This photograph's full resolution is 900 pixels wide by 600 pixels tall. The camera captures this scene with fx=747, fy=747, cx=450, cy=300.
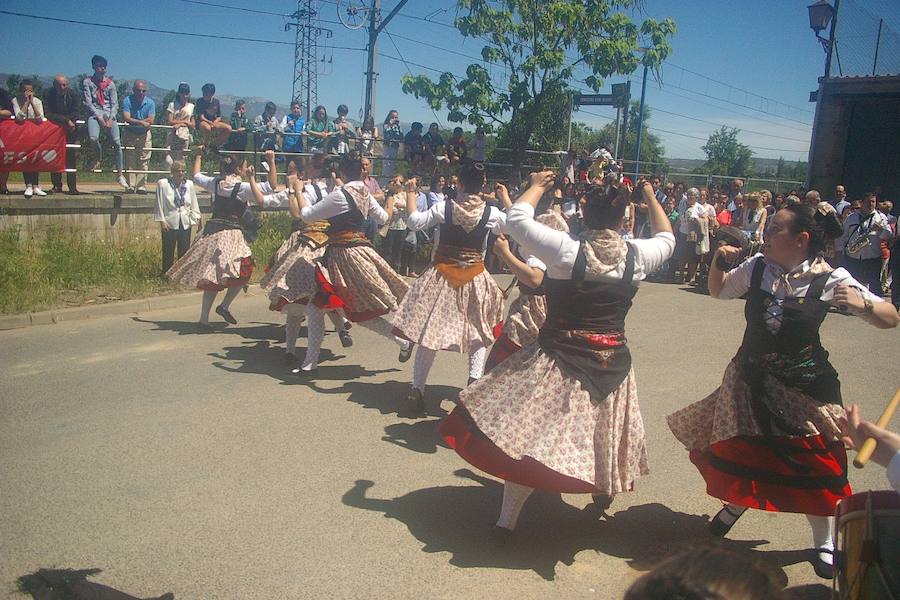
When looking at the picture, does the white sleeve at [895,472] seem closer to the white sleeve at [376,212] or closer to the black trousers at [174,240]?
the white sleeve at [376,212]

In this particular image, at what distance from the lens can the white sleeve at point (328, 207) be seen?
629 centimetres

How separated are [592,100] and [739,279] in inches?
701

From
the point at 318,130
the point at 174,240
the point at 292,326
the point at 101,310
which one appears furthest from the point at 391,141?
the point at 292,326

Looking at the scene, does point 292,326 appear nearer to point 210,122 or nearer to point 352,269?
point 352,269

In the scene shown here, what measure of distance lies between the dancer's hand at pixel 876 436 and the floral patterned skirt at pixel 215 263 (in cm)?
682

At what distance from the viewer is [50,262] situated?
10.0 m

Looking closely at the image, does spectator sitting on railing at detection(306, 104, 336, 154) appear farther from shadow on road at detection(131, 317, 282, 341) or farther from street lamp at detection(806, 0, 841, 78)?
street lamp at detection(806, 0, 841, 78)

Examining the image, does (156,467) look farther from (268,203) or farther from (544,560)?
(268,203)

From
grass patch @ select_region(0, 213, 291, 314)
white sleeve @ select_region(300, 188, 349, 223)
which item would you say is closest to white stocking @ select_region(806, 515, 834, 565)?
white sleeve @ select_region(300, 188, 349, 223)

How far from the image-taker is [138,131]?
42.1 ft

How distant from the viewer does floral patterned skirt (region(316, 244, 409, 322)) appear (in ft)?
21.7

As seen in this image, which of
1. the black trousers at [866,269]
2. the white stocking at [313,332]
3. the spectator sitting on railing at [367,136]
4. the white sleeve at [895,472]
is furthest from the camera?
the spectator sitting on railing at [367,136]

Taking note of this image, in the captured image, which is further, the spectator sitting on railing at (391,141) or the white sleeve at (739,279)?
the spectator sitting on railing at (391,141)

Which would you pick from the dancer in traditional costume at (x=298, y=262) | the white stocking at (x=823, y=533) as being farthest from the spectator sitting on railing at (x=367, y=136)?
the white stocking at (x=823, y=533)
